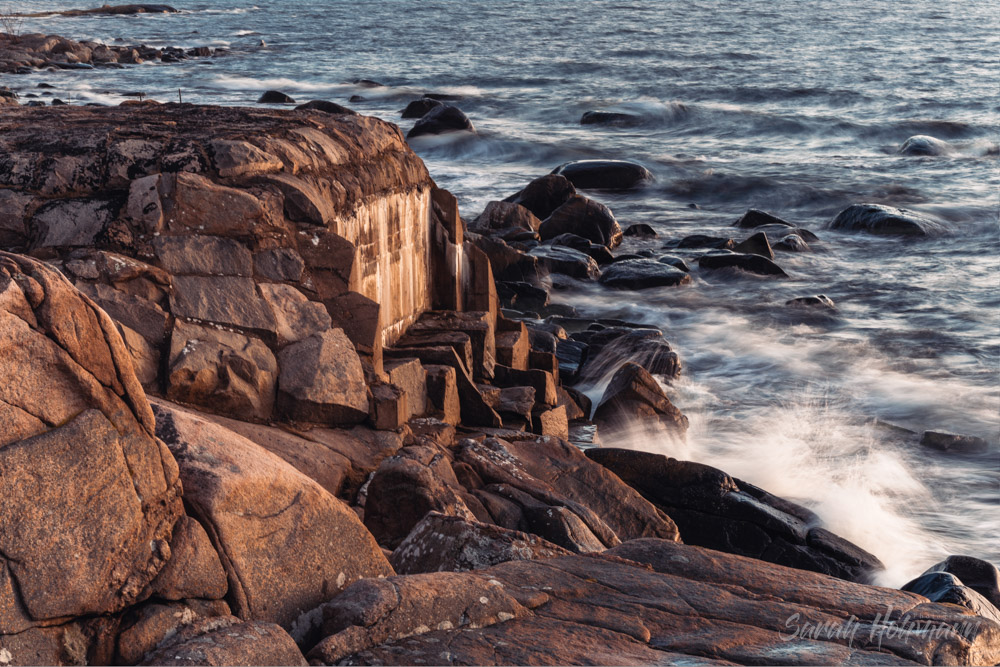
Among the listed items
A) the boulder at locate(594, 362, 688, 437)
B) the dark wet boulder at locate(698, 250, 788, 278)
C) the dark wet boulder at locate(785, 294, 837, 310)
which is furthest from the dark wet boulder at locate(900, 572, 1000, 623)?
the dark wet boulder at locate(698, 250, 788, 278)

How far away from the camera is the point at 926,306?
14.1m

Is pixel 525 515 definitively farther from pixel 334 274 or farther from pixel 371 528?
pixel 334 274

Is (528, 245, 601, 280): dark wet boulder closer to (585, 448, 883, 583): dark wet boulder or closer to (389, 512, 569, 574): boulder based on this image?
(585, 448, 883, 583): dark wet boulder

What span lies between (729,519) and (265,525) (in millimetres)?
4661

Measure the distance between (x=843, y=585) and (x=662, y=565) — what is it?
2.45 feet

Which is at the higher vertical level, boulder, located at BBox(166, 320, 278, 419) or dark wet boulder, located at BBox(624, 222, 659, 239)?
boulder, located at BBox(166, 320, 278, 419)

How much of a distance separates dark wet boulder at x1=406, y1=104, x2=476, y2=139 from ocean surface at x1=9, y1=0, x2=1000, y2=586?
0.60m

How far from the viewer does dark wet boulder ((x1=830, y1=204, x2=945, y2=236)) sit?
17812 mm

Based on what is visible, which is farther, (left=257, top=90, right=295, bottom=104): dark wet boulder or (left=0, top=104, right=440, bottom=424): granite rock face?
(left=257, top=90, right=295, bottom=104): dark wet boulder

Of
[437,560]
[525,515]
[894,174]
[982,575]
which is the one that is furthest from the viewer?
[894,174]

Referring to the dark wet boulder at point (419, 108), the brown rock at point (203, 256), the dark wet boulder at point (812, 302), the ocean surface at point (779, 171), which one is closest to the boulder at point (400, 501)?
the brown rock at point (203, 256)

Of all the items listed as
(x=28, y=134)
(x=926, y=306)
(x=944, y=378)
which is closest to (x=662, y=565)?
(x=28, y=134)

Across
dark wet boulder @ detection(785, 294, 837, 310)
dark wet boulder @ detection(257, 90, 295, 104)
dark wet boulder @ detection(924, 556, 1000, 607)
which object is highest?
dark wet boulder @ detection(257, 90, 295, 104)

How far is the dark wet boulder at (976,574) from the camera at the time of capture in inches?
255
